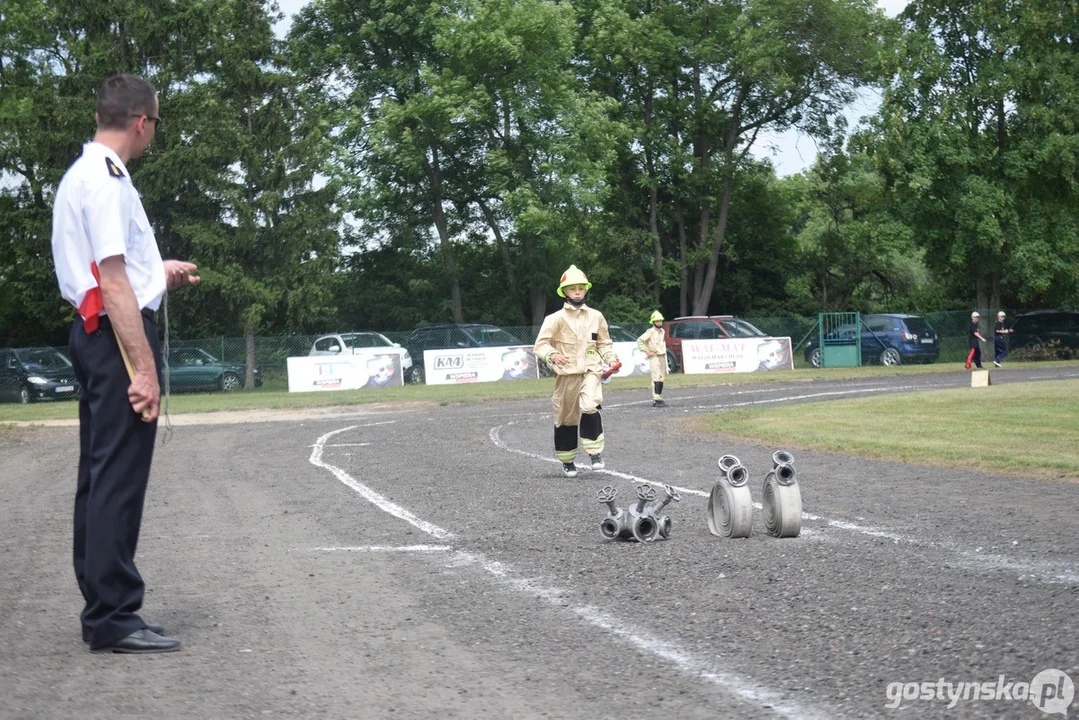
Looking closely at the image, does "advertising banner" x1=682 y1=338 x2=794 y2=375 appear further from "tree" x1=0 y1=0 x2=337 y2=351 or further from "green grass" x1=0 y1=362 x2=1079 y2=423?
"tree" x1=0 y1=0 x2=337 y2=351

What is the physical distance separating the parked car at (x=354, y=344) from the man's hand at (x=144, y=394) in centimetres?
3524

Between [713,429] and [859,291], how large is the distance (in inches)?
1759

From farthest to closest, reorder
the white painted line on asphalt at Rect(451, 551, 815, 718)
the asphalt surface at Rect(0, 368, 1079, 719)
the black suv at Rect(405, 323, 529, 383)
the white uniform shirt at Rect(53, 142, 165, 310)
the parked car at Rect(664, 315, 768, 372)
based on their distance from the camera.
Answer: the parked car at Rect(664, 315, 768, 372) → the black suv at Rect(405, 323, 529, 383) → the white uniform shirt at Rect(53, 142, 165, 310) → the asphalt surface at Rect(0, 368, 1079, 719) → the white painted line on asphalt at Rect(451, 551, 815, 718)

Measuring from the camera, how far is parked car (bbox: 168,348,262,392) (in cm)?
4081

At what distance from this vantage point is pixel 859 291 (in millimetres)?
61844

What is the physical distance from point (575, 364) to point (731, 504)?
213 inches

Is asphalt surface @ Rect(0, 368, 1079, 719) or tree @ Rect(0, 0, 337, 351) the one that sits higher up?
tree @ Rect(0, 0, 337, 351)

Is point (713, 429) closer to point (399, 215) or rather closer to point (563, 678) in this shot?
point (563, 678)

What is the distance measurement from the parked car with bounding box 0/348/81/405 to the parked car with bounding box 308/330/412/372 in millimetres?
7711

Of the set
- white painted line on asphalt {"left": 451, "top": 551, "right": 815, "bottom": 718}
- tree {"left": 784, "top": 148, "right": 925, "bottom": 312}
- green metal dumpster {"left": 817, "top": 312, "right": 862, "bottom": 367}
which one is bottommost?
white painted line on asphalt {"left": 451, "top": 551, "right": 815, "bottom": 718}

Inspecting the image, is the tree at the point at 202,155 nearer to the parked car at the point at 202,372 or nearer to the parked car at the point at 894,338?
the parked car at the point at 202,372

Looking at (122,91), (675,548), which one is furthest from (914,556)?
(122,91)

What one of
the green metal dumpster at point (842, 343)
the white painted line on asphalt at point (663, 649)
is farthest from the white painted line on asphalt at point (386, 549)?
the green metal dumpster at point (842, 343)

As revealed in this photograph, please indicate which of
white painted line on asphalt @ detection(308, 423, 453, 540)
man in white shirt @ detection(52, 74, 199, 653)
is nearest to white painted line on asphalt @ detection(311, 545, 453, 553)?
white painted line on asphalt @ detection(308, 423, 453, 540)
